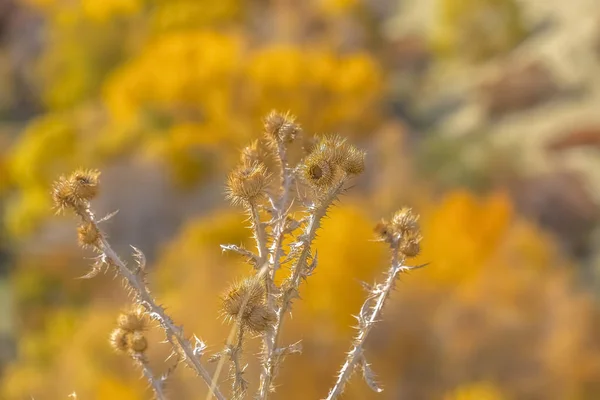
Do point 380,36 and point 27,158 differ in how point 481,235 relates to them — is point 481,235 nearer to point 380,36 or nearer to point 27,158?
point 27,158

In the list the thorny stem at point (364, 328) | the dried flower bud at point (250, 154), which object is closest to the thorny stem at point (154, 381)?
the thorny stem at point (364, 328)

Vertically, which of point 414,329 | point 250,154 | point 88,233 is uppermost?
point 414,329

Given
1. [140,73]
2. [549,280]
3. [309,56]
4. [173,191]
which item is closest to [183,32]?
[140,73]

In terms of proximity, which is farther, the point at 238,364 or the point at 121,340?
the point at 121,340

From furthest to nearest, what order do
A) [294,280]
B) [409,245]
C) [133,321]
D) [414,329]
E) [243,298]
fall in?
[414,329]
[133,321]
[409,245]
[294,280]
[243,298]

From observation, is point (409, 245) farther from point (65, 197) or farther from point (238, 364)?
point (65, 197)

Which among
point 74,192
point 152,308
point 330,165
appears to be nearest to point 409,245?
point 330,165

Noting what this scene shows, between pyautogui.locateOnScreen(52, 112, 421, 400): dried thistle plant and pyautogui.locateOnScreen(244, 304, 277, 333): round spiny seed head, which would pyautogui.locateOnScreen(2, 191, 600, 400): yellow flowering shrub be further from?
pyautogui.locateOnScreen(244, 304, 277, 333): round spiny seed head

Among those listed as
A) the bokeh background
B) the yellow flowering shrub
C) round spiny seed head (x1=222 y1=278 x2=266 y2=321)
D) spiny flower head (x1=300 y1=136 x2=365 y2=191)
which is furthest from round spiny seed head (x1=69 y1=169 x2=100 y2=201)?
the yellow flowering shrub
